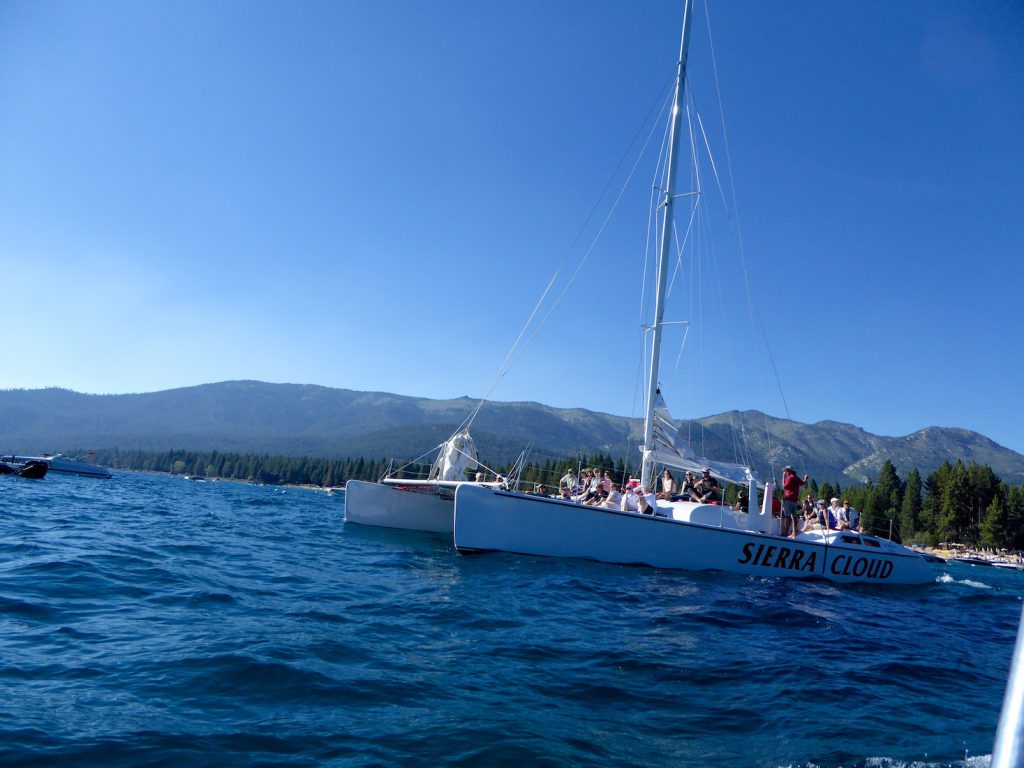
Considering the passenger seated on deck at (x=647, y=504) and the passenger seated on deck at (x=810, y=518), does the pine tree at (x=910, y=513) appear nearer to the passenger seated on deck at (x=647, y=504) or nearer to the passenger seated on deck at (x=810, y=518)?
the passenger seated on deck at (x=810, y=518)

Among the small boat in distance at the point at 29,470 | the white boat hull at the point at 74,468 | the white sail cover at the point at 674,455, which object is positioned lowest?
the white boat hull at the point at 74,468

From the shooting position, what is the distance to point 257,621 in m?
7.04

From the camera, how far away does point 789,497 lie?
1652 centimetres

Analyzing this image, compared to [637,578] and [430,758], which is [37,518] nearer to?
[637,578]

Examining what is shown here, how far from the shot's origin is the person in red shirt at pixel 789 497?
1627 cm

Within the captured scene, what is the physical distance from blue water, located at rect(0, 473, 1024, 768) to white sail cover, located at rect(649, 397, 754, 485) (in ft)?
18.9

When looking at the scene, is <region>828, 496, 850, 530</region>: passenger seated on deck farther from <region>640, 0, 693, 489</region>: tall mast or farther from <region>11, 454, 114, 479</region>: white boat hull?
<region>11, 454, 114, 479</region>: white boat hull

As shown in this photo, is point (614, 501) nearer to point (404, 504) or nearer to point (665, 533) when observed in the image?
point (665, 533)

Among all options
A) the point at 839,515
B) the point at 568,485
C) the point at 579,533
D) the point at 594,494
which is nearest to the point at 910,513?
the point at 839,515

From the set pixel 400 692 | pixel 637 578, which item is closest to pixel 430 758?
pixel 400 692

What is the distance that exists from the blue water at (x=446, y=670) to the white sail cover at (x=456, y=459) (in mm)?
5998

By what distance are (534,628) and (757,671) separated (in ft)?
8.34

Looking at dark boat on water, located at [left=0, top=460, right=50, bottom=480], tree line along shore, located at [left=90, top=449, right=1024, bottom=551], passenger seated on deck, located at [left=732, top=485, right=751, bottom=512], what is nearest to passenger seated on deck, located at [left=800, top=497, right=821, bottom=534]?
passenger seated on deck, located at [left=732, top=485, right=751, bottom=512]

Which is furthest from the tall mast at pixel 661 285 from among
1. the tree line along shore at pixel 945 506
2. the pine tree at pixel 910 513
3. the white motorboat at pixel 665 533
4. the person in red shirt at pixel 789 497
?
the pine tree at pixel 910 513
